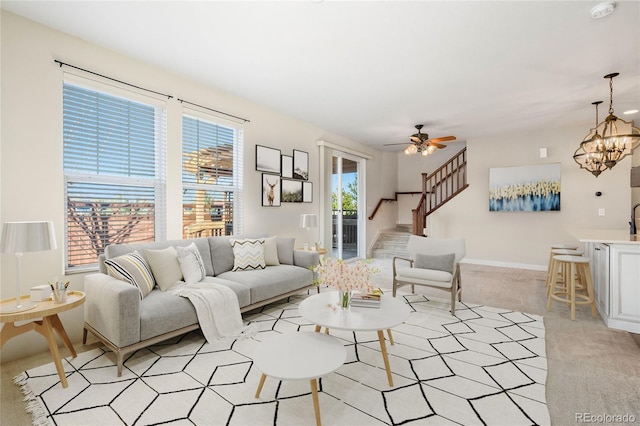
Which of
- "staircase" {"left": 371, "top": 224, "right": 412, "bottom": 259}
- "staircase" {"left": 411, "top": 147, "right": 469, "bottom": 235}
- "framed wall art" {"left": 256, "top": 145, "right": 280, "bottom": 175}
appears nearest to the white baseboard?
"staircase" {"left": 411, "top": 147, "right": 469, "bottom": 235}

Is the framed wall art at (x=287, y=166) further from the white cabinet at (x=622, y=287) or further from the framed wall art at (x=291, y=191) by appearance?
the white cabinet at (x=622, y=287)

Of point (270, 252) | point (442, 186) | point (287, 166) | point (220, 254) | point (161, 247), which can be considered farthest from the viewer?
point (442, 186)

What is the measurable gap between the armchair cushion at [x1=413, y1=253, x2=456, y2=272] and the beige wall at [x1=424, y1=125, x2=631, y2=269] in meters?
2.96

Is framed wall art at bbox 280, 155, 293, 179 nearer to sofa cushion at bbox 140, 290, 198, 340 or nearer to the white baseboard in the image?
sofa cushion at bbox 140, 290, 198, 340

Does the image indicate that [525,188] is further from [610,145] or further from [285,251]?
[285,251]

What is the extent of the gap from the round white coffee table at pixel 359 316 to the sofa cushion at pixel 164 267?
1.39 metres

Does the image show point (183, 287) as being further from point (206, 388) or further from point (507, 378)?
point (507, 378)

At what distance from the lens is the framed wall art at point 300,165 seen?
5230 millimetres

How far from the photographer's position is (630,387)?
2062 millimetres

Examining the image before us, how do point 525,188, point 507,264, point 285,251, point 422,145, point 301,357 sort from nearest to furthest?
1. point 301,357
2. point 285,251
3. point 422,145
4. point 525,188
5. point 507,264

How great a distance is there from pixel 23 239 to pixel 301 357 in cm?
205

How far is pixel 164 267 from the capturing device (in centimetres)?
292

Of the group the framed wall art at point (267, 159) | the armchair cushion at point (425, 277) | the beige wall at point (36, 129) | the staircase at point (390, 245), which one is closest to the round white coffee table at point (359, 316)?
the armchair cushion at point (425, 277)

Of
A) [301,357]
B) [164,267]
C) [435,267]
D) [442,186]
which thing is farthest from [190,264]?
[442,186]
